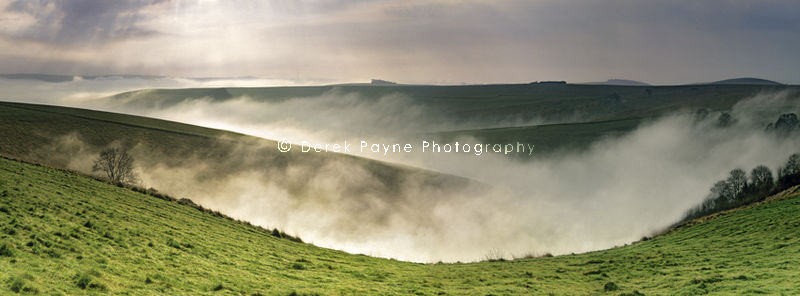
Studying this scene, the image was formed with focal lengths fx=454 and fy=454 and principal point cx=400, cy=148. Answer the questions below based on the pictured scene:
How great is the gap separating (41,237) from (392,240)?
48.7 metres

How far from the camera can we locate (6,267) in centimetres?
1362

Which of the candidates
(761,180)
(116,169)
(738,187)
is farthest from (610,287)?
(761,180)

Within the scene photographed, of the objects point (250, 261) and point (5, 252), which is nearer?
point (5, 252)

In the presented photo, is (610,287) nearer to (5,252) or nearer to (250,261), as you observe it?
(250,261)

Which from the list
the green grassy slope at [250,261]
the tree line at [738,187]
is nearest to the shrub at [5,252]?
the green grassy slope at [250,261]

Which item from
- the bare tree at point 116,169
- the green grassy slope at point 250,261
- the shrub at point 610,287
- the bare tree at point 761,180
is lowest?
the shrub at point 610,287

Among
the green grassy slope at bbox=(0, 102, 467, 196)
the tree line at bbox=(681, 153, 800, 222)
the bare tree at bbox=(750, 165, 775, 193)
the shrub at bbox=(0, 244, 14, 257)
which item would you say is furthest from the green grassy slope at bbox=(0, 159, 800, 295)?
the green grassy slope at bbox=(0, 102, 467, 196)

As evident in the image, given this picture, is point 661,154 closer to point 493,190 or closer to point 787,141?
point 787,141

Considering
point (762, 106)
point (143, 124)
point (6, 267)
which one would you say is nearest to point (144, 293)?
point (6, 267)

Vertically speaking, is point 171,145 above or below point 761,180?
above

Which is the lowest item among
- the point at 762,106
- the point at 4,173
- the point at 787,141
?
the point at 4,173

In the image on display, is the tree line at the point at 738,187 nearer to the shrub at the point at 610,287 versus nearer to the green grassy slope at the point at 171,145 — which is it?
the green grassy slope at the point at 171,145

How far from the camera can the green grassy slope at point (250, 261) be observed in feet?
52.0

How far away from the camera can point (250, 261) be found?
22.5m
